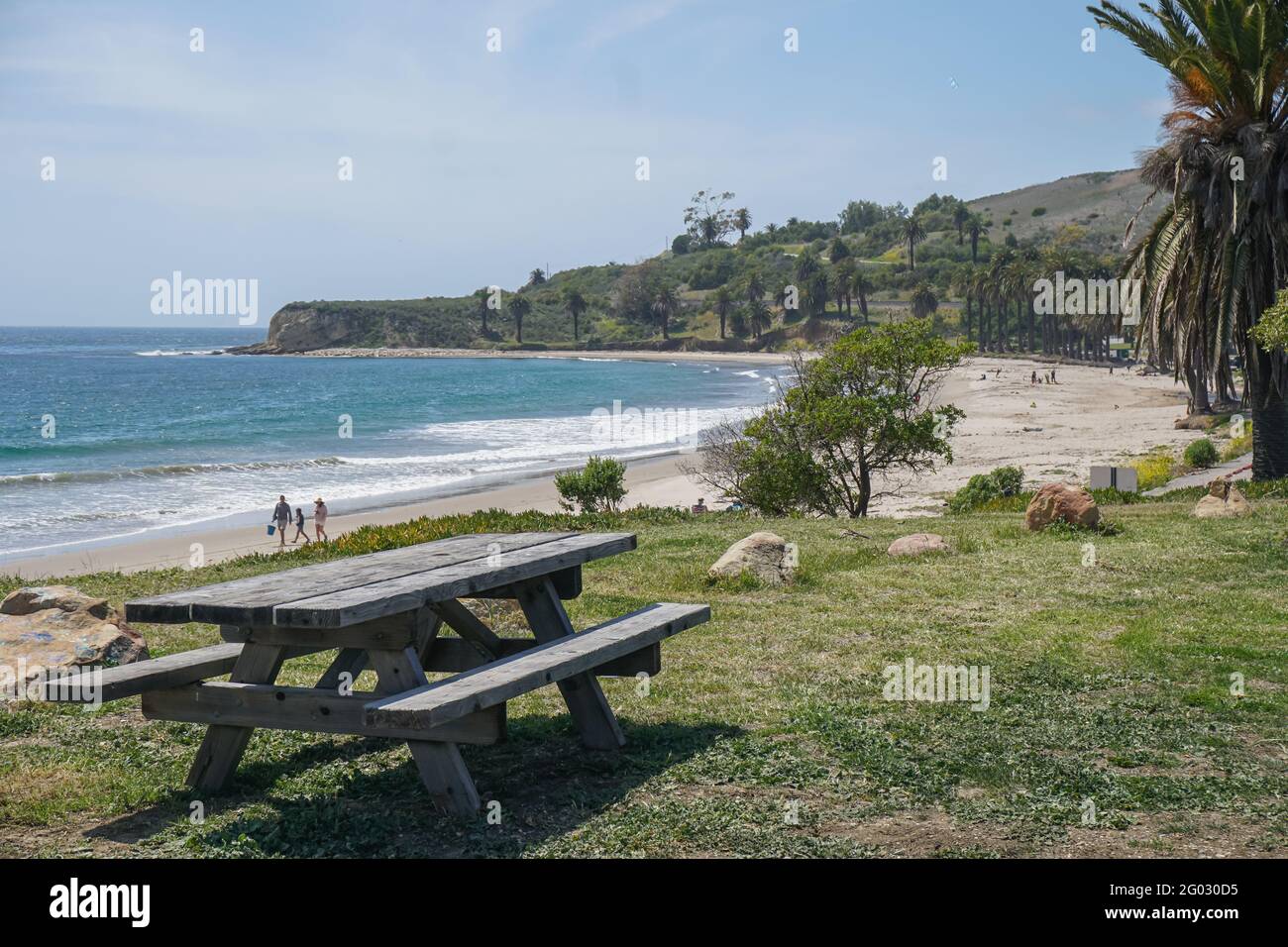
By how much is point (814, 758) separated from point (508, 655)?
1.99 metres

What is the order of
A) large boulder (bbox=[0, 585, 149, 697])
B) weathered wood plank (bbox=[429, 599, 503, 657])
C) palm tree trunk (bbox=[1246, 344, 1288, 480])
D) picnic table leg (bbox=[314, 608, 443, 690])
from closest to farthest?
picnic table leg (bbox=[314, 608, 443, 690]), weathered wood plank (bbox=[429, 599, 503, 657]), large boulder (bbox=[0, 585, 149, 697]), palm tree trunk (bbox=[1246, 344, 1288, 480])

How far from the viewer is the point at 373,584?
18.8 feet

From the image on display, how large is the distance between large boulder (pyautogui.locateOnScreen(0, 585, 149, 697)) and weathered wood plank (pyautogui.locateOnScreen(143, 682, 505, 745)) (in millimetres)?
2128

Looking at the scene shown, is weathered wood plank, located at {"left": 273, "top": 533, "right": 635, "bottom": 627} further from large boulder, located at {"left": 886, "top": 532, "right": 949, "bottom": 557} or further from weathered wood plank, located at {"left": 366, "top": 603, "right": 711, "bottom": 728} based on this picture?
large boulder, located at {"left": 886, "top": 532, "right": 949, "bottom": 557}

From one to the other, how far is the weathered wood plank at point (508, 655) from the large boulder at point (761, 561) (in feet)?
15.1

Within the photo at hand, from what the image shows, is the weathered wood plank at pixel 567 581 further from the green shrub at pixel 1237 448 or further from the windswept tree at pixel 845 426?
the green shrub at pixel 1237 448

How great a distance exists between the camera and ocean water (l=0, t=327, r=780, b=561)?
3609 centimetres

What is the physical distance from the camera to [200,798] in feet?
18.8

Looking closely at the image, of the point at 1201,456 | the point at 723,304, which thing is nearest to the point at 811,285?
the point at 723,304

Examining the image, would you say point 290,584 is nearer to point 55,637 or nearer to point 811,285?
point 55,637

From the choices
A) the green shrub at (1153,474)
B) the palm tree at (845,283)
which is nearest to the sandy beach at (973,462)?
the green shrub at (1153,474)

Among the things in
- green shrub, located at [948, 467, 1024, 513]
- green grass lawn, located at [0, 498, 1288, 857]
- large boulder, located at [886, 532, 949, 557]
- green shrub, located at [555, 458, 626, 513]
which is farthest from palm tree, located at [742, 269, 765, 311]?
green grass lawn, located at [0, 498, 1288, 857]

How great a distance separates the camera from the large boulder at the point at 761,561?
37.9ft
